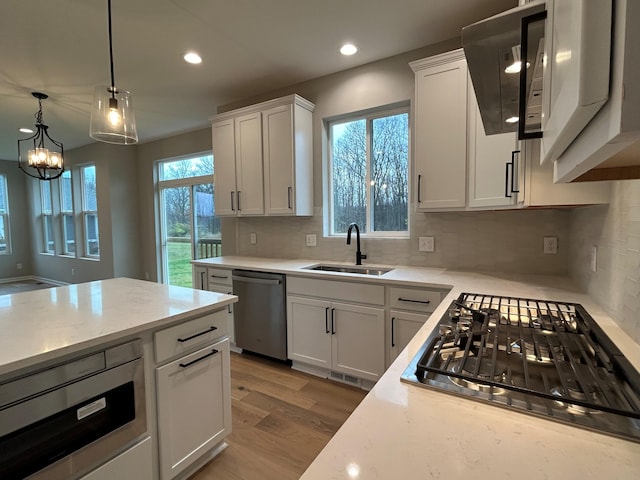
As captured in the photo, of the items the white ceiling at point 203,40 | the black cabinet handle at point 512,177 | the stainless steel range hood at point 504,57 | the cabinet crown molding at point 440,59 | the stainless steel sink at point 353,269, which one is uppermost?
the white ceiling at point 203,40

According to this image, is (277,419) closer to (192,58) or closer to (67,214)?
(192,58)

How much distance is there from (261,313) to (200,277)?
2.87ft

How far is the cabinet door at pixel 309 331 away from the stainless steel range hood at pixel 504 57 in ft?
5.99

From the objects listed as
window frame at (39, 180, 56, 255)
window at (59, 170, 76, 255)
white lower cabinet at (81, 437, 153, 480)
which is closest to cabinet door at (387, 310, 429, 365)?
white lower cabinet at (81, 437, 153, 480)

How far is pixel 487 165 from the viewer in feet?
6.99

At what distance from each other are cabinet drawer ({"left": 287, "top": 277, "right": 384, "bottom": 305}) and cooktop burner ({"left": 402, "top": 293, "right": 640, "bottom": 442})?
101 centimetres

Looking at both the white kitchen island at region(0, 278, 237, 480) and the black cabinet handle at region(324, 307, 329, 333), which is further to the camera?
the black cabinet handle at region(324, 307, 329, 333)

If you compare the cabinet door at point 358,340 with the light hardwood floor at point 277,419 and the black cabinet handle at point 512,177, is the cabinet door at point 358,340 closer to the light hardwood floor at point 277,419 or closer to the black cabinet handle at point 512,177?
the light hardwood floor at point 277,419

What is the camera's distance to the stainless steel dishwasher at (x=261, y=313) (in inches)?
108

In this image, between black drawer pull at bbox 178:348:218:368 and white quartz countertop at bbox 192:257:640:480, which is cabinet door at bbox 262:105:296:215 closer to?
black drawer pull at bbox 178:348:218:368

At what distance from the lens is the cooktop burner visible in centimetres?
65

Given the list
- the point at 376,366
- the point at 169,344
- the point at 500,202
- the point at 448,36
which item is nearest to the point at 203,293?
the point at 169,344

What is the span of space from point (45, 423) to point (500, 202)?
253cm

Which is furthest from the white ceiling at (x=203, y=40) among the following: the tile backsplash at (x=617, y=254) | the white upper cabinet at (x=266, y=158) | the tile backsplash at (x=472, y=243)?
the tile backsplash at (x=617, y=254)
